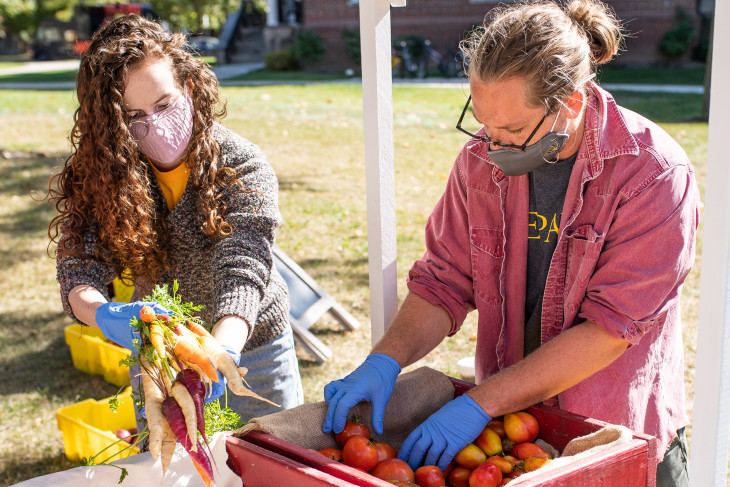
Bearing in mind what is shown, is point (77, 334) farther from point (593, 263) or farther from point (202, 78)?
point (593, 263)

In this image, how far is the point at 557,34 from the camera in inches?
72.4

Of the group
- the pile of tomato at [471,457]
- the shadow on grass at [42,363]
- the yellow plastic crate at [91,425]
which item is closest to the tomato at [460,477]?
the pile of tomato at [471,457]

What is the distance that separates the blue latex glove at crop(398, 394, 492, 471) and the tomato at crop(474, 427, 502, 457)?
16 mm

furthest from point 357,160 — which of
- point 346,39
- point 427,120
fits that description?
point 346,39

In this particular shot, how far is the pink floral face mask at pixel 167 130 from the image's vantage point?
2.16 m

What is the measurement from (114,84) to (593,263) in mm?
1373

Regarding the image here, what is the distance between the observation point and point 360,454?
172cm

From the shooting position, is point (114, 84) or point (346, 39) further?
point (346, 39)

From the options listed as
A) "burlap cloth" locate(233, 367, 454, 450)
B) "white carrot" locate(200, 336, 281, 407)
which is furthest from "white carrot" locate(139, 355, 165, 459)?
"burlap cloth" locate(233, 367, 454, 450)

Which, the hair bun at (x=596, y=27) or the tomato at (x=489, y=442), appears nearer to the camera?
the tomato at (x=489, y=442)

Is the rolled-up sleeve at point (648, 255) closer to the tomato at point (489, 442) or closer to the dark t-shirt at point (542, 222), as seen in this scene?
the dark t-shirt at point (542, 222)

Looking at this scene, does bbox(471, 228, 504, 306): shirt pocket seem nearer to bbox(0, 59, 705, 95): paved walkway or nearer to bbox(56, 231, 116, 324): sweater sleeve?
bbox(56, 231, 116, 324): sweater sleeve

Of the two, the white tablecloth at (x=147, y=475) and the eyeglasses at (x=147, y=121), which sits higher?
the eyeglasses at (x=147, y=121)

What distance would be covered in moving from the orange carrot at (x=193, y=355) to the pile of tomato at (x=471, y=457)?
31 cm
